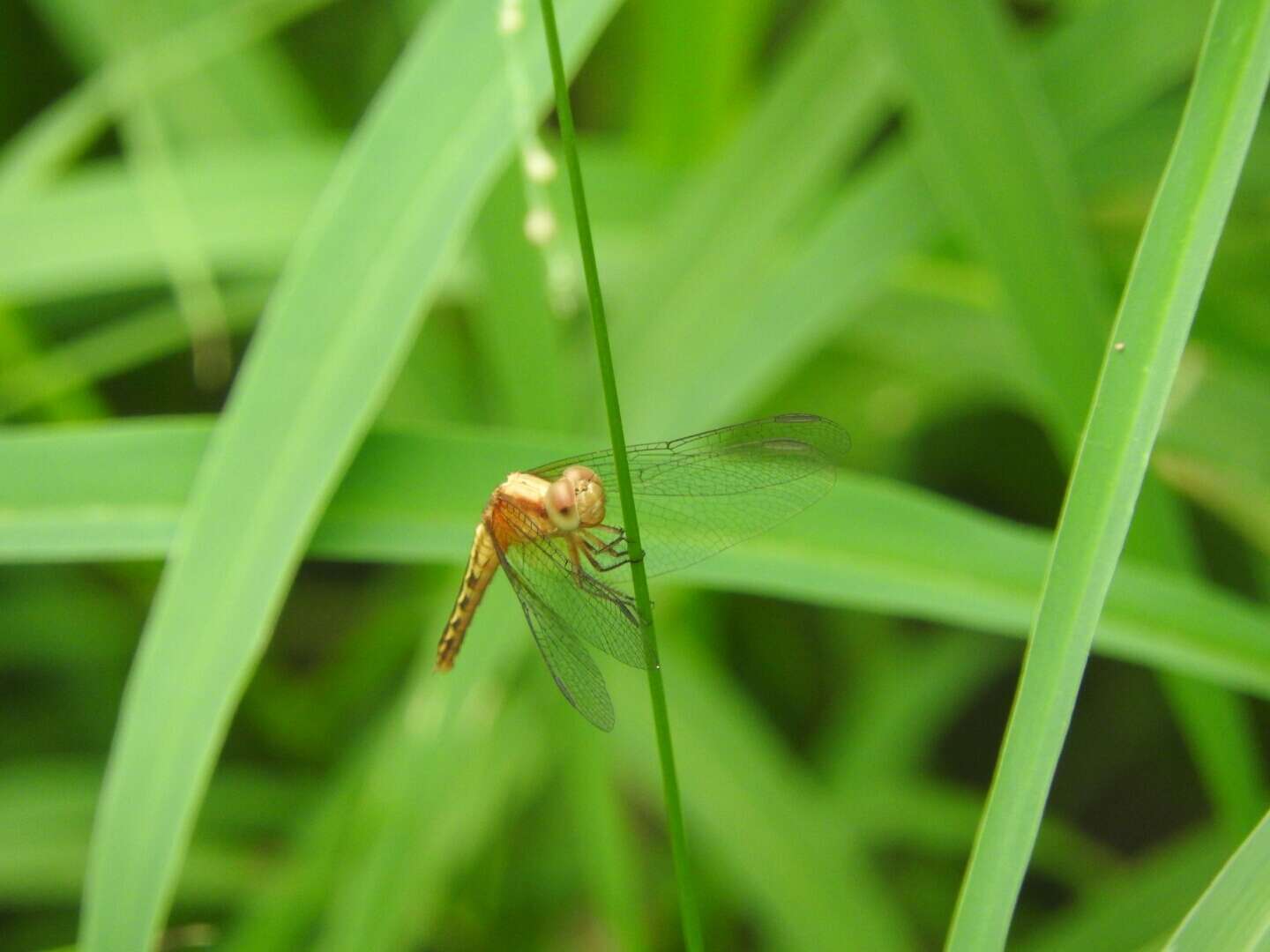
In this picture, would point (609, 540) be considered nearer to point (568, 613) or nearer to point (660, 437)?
point (568, 613)

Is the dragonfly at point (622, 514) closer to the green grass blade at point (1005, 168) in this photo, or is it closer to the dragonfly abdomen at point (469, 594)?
the dragonfly abdomen at point (469, 594)

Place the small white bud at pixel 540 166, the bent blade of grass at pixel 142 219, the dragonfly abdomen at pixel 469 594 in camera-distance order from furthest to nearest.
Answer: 1. the bent blade of grass at pixel 142 219
2. the dragonfly abdomen at pixel 469 594
3. the small white bud at pixel 540 166

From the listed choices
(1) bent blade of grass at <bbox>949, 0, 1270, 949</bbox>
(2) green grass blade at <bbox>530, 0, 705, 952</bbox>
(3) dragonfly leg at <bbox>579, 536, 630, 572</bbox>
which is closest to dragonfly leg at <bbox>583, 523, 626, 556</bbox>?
(3) dragonfly leg at <bbox>579, 536, 630, 572</bbox>

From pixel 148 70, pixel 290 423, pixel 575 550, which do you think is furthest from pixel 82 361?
pixel 575 550

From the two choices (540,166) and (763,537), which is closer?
(540,166)

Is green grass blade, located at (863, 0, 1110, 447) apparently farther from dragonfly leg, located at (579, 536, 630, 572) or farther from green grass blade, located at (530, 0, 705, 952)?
green grass blade, located at (530, 0, 705, 952)

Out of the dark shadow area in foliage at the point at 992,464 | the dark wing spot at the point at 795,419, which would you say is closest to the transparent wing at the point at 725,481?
the dark wing spot at the point at 795,419

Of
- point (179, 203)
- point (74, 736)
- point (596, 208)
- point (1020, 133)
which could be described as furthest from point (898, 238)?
point (74, 736)
